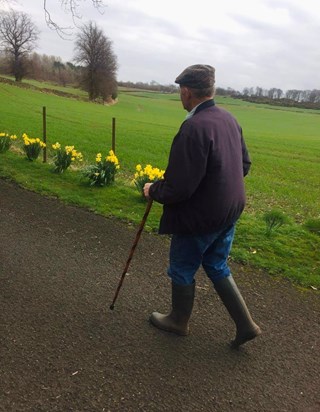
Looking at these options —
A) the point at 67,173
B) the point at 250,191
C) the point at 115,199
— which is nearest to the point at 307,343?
the point at 115,199

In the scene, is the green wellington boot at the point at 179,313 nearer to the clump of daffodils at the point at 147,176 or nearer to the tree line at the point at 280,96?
the clump of daffodils at the point at 147,176

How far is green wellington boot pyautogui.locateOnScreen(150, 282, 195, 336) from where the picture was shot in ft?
11.2

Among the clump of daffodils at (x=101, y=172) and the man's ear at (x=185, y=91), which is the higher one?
the man's ear at (x=185, y=91)

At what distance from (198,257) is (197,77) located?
139 centimetres

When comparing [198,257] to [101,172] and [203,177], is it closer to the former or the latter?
[203,177]

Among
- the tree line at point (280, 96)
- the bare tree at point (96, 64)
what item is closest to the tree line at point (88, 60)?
the bare tree at point (96, 64)

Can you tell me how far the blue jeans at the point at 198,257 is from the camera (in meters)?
3.29

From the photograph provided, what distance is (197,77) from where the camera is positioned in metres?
3.02

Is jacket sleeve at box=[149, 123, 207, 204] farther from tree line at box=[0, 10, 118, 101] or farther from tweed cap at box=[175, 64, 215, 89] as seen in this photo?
tree line at box=[0, 10, 118, 101]

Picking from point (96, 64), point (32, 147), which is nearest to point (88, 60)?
point (96, 64)

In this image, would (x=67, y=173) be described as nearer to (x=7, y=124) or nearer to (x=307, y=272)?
(x=307, y=272)

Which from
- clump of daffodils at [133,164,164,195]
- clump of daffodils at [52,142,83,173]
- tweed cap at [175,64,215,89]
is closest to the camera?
tweed cap at [175,64,215,89]

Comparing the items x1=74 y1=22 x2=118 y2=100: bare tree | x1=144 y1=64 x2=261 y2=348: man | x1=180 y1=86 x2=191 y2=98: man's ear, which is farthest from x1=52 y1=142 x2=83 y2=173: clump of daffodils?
x1=74 y1=22 x2=118 y2=100: bare tree

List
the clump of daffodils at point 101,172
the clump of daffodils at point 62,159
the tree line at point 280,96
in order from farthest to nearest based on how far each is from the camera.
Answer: the tree line at point 280,96
the clump of daffodils at point 62,159
the clump of daffodils at point 101,172
